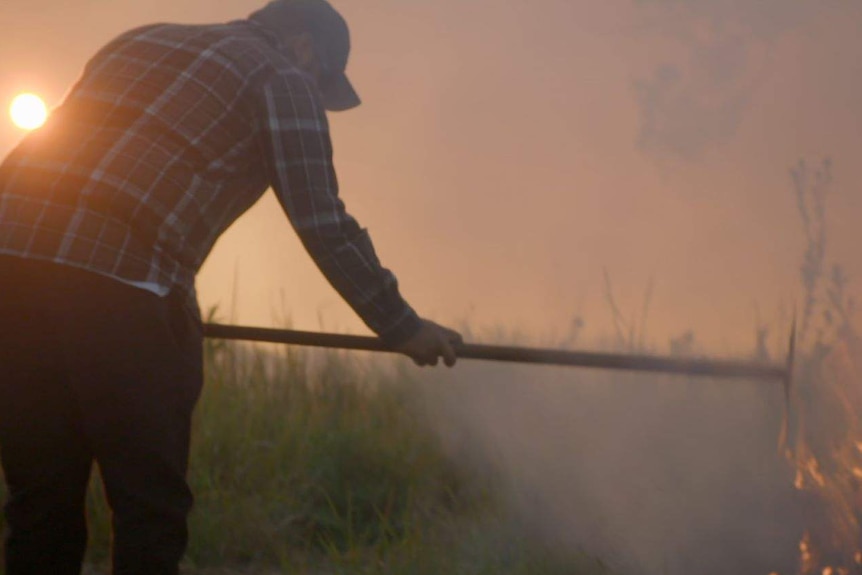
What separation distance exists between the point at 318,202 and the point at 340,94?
483 mm

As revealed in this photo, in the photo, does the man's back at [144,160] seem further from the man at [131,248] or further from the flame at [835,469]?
the flame at [835,469]

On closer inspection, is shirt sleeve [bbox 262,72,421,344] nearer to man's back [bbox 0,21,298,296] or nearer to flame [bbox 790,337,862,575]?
man's back [bbox 0,21,298,296]

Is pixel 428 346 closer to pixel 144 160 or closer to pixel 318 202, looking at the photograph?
pixel 318 202

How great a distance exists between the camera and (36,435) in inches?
88.5

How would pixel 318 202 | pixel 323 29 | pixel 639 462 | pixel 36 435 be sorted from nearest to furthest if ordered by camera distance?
pixel 36 435
pixel 318 202
pixel 323 29
pixel 639 462

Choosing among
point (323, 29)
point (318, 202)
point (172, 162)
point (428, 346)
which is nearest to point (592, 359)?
point (428, 346)

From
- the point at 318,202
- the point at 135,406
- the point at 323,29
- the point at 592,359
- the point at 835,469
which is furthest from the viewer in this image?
the point at 835,469

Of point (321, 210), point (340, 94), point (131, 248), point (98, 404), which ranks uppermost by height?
point (340, 94)

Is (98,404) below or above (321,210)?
below

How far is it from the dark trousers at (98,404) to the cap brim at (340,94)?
0.72 metres

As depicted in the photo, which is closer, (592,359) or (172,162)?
(172,162)

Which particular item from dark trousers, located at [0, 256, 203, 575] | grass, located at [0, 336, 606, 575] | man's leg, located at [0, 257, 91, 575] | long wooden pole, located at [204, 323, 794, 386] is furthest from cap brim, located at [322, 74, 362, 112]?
grass, located at [0, 336, 606, 575]

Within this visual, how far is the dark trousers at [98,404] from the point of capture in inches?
84.0

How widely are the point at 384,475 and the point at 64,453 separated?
1.77 meters
